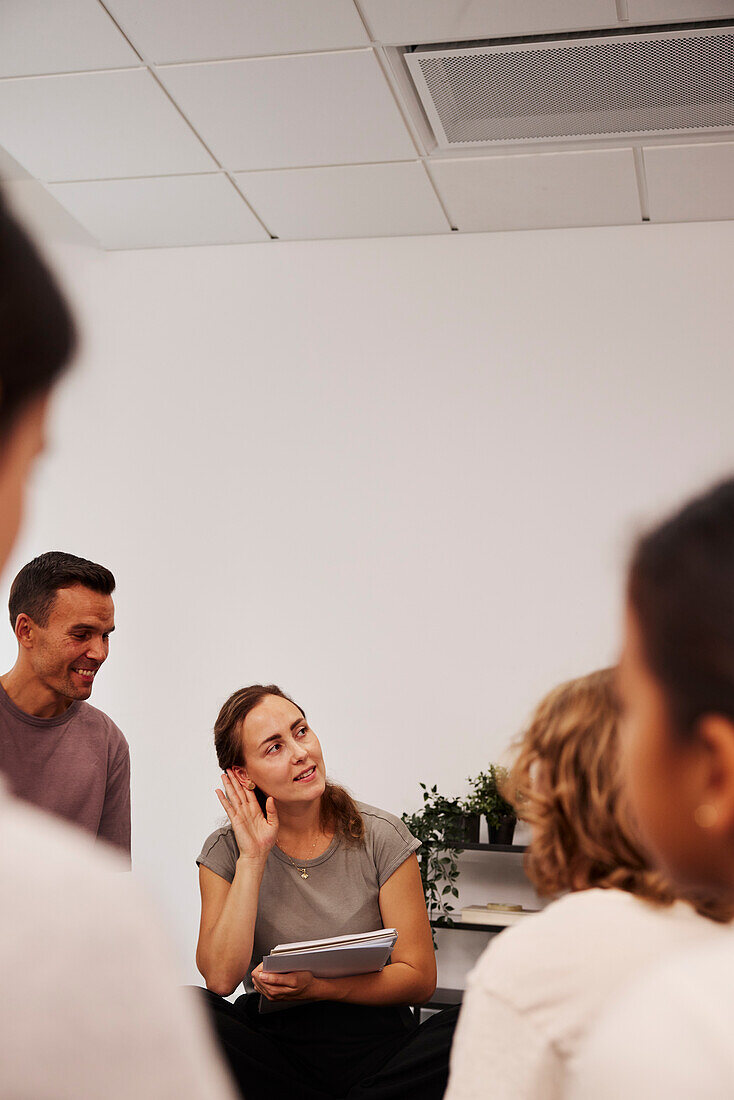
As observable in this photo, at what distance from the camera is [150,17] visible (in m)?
3.01

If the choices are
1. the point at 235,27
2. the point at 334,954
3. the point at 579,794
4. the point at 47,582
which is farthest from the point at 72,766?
the point at 235,27

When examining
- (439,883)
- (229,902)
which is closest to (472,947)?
(439,883)

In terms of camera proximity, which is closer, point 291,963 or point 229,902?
point 291,963

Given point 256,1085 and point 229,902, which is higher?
point 229,902

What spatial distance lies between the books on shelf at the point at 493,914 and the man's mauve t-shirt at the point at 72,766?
Answer: 113 centimetres

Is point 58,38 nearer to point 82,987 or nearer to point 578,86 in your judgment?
point 578,86

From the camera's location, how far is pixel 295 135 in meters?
3.51

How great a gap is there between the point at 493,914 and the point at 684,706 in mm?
2971

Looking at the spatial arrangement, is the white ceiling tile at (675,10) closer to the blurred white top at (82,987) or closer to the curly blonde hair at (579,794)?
the curly blonde hair at (579,794)

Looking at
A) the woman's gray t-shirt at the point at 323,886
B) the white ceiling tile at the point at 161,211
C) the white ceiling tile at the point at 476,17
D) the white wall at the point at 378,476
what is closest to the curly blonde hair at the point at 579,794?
the woman's gray t-shirt at the point at 323,886

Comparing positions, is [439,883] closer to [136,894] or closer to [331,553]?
[331,553]

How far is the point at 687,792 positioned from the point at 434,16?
287 centimetres

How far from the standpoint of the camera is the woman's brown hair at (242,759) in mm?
2756

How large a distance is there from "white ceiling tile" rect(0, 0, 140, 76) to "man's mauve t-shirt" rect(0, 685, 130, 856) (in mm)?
1914
